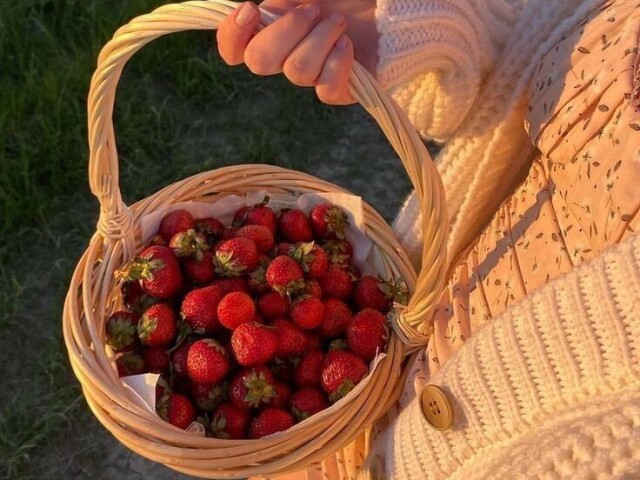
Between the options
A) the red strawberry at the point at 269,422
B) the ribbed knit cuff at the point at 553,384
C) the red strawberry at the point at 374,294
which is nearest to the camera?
the ribbed knit cuff at the point at 553,384

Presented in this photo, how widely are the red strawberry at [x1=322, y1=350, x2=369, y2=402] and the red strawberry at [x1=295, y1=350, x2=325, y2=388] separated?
0.9 inches

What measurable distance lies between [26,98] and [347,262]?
3.49 ft

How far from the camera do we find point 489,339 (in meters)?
0.75

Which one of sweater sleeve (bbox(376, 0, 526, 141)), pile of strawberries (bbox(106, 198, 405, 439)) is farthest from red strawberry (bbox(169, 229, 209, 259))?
sweater sleeve (bbox(376, 0, 526, 141))

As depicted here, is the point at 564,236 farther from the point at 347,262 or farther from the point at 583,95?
the point at 347,262

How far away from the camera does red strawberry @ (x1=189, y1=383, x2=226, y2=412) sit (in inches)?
39.8

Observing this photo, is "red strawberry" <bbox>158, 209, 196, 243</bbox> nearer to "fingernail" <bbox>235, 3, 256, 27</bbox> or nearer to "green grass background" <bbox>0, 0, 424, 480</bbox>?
"fingernail" <bbox>235, 3, 256, 27</bbox>

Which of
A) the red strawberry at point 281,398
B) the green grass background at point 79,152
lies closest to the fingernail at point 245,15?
the red strawberry at point 281,398

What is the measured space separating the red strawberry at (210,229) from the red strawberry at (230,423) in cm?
27

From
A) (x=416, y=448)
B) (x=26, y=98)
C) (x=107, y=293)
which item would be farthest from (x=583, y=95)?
(x=26, y=98)

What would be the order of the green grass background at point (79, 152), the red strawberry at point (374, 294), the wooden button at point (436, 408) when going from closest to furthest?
the wooden button at point (436, 408) → the red strawberry at point (374, 294) → the green grass background at point (79, 152)

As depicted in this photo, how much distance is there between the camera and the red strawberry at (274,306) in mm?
1073

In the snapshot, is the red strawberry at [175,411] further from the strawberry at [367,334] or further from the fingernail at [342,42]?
the fingernail at [342,42]

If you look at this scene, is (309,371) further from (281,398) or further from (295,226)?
(295,226)
